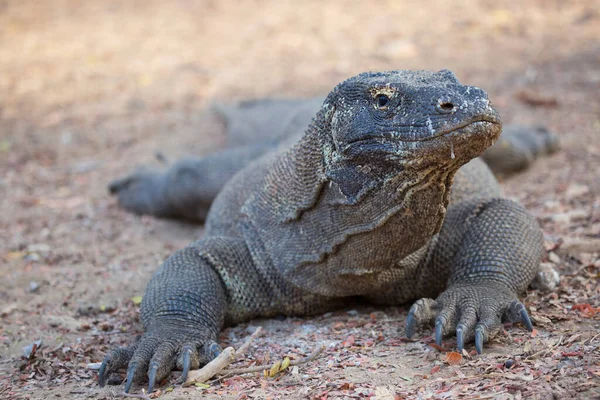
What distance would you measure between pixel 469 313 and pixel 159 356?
1478 mm

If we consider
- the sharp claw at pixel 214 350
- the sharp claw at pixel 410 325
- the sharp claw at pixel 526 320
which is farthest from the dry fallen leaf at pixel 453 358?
the sharp claw at pixel 214 350

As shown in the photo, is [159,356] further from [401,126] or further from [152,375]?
[401,126]

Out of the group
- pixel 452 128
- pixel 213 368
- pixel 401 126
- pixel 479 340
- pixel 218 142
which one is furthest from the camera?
pixel 218 142

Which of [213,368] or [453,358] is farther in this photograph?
[213,368]

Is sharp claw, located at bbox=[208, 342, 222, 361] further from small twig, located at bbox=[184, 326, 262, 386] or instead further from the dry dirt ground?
the dry dirt ground

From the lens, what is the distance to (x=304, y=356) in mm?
3666

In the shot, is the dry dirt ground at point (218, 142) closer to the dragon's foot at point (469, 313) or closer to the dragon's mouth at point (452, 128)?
the dragon's foot at point (469, 313)

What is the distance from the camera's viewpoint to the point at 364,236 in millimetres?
3598

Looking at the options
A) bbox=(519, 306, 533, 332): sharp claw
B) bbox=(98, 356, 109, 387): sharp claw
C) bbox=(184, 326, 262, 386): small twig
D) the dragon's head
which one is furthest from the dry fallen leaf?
bbox=(98, 356, 109, 387): sharp claw

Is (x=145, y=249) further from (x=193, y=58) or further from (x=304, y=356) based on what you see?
(x=193, y=58)

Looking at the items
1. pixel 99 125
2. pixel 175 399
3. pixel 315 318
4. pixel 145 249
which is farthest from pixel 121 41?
pixel 175 399

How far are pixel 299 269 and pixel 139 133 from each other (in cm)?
571

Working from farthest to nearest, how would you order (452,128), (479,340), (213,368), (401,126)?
1. (213,368)
2. (479,340)
3. (401,126)
4. (452,128)

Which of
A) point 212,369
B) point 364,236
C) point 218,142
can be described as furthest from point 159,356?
point 218,142
